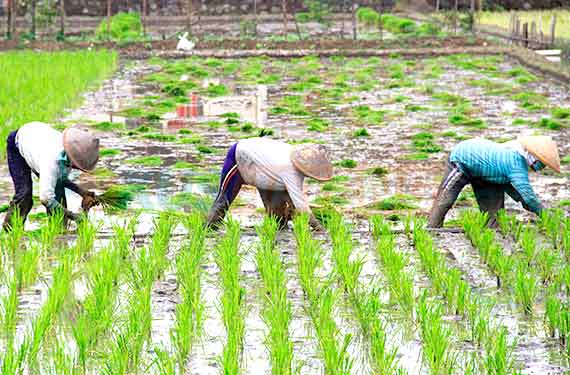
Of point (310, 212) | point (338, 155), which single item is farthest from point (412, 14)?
point (310, 212)

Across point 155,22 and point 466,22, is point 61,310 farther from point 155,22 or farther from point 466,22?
point 155,22

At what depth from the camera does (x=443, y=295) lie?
577cm

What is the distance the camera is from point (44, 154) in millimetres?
6699

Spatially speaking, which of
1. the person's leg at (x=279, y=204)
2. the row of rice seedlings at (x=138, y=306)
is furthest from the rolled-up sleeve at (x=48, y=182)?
the person's leg at (x=279, y=204)

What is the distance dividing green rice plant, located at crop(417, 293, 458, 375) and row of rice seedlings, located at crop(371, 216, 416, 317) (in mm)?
451

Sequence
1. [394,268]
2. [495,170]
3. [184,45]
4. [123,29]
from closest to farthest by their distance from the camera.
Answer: [394,268]
[495,170]
[184,45]
[123,29]

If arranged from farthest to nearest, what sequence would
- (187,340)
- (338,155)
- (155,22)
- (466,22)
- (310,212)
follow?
(155,22) → (466,22) → (338,155) → (310,212) → (187,340)

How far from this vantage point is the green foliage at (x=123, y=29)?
23344mm

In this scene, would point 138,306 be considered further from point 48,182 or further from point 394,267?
point 48,182

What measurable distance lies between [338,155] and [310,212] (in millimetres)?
3649

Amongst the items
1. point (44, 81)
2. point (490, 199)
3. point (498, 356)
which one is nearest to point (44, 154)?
point (490, 199)

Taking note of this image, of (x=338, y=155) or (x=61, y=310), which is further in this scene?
(x=338, y=155)

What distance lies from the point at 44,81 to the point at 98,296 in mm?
10088

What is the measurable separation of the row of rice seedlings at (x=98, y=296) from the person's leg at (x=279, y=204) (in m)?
0.84
